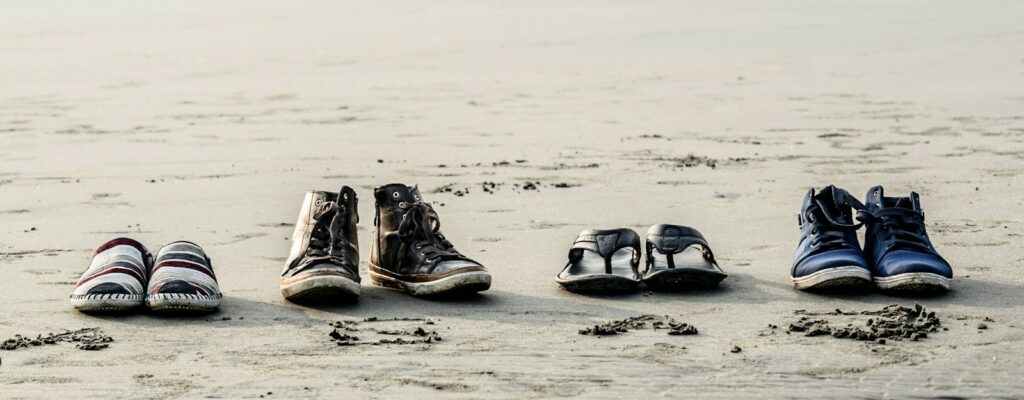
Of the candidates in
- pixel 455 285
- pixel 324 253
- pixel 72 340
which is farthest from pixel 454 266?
pixel 72 340

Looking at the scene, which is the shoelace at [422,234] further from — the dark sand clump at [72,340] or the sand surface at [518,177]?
the dark sand clump at [72,340]

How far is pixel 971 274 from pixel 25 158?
5.83 meters

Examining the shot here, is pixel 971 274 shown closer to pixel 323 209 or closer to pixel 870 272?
pixel 870 272

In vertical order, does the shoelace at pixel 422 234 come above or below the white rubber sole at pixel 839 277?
above

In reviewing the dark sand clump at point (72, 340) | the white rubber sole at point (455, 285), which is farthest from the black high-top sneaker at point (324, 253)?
the dark sand clump at point (72, 340)

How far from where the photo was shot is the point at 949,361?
4406 mm

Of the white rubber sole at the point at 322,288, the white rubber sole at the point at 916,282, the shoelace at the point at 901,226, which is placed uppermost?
the shoelace at the point at 901,226

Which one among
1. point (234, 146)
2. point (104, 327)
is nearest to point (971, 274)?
point (104, 327)

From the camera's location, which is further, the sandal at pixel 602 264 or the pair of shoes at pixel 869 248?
the sandal at pixel 602 264

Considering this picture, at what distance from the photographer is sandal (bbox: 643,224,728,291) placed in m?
5.38

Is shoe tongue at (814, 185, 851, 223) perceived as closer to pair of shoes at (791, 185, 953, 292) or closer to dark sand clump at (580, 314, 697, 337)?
pair of shoes at (791, 185, 953, 292)

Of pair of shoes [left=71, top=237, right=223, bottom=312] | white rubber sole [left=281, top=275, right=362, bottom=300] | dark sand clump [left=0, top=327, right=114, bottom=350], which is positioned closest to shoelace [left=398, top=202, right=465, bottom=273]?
white rubber sole [left=281, top=275, right=362, bottom=300]

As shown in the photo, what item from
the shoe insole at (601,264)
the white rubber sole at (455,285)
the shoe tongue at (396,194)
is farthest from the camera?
the shoe tongue at (396,194)

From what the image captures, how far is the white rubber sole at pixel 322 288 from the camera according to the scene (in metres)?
5.14
